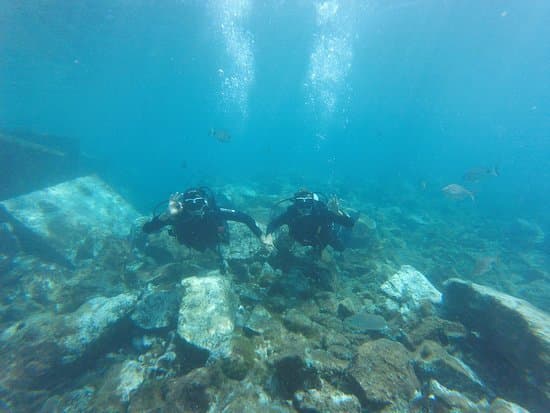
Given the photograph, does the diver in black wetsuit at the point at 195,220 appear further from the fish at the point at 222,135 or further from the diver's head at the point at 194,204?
the fish at the point at 222,135

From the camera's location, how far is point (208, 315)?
511 cm

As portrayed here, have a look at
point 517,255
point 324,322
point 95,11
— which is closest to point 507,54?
point 517,255

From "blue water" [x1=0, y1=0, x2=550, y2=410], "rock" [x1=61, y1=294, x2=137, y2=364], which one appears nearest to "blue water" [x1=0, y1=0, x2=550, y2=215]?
"blue water" [x1=0, y1=0, x2=550, y2=410]

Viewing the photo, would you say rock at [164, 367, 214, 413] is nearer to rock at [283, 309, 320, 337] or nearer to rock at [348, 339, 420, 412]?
rock at [283, 309, 320, 337]

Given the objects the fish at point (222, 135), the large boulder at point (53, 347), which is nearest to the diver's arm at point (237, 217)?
the large boulder at point (53, 347)

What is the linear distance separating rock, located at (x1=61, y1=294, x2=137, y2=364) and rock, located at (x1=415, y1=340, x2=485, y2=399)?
5672mm

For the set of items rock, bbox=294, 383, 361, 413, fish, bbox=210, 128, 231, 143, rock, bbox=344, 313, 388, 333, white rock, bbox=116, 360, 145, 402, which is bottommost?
rock, bbox=294, 383, 361, 413

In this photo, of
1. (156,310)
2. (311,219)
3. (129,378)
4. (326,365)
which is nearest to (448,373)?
(326,365)

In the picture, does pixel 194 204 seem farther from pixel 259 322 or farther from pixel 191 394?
pixel 191 394

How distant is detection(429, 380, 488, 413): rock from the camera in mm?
3617

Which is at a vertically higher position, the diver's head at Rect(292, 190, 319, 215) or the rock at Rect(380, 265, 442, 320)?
the diver's head at Rect(292, 190, 319, 215)

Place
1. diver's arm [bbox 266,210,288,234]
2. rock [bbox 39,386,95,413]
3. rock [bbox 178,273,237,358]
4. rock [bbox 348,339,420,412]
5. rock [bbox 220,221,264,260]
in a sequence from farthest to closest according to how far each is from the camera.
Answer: rock [bbox 220,221,264,260]
diver's arm [bbox 266,210,288,234]
rock [bbox 178,273,237,358]
rock [bbox 39,386,95,413]
rock [bbox 348,339,420,412]

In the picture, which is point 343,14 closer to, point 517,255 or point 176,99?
point 517,255

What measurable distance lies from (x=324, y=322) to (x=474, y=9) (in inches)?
1514
